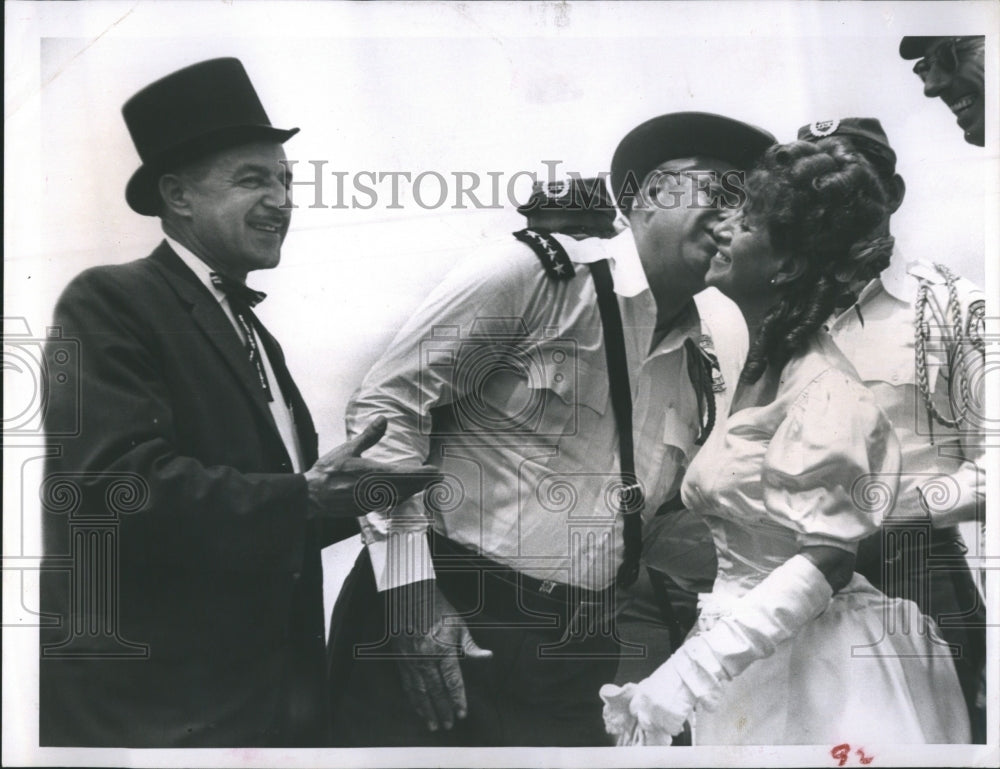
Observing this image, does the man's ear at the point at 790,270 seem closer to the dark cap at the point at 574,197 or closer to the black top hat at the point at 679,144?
the black top hat at the point at 679,144

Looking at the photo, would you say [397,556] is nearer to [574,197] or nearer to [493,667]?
[493,667]

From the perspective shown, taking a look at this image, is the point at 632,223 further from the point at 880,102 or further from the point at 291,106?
the point at 291,106

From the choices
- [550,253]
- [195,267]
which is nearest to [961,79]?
[550,253]

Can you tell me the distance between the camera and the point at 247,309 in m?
3.62

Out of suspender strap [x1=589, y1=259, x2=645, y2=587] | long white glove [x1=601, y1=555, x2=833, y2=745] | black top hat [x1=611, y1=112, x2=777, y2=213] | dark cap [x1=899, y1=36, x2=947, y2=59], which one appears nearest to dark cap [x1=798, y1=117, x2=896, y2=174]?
black top hat [x1=611, y1=112, x2=777, y2=213]

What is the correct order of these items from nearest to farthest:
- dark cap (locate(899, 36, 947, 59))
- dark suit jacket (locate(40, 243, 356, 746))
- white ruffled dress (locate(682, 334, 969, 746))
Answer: dark suit jacket (locate(40, 243, 356, 746)), white ruffled dress (locate(682, 334, 969, 746)), dark cap (locate(899, 36, 947, 59))

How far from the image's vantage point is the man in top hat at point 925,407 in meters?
3.68

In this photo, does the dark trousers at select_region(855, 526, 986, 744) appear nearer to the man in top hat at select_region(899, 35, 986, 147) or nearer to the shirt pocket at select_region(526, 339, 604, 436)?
the shirt pocket at select_region(526, 339, 604, 436)

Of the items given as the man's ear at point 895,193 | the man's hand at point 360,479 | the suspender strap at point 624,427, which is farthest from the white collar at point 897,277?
the man's hand at point 360,479

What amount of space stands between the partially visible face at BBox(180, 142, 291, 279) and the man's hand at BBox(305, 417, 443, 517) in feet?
2.10

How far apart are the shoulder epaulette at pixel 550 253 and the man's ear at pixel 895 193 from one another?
1059 mm

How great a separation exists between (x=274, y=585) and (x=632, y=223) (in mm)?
1615

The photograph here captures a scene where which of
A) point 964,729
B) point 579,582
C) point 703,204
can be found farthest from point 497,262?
point 964,729

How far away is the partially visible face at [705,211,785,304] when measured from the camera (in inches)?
144
